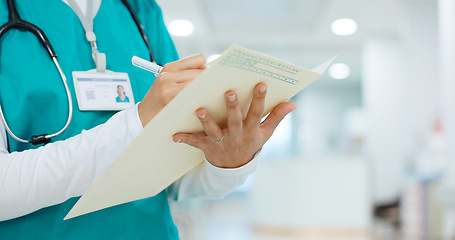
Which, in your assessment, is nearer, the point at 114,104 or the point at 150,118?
the point at 150,118

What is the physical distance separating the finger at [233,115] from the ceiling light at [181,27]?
4383mm

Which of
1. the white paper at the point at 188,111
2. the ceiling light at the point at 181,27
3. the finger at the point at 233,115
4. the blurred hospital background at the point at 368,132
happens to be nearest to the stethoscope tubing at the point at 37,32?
the white paper at the point at 188,111

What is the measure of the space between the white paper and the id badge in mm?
148

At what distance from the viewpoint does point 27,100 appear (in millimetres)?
634

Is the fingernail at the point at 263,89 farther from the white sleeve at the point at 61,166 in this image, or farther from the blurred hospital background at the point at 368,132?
the blurred hospital background at the point at 368,132

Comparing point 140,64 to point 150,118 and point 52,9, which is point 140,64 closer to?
point 150,118

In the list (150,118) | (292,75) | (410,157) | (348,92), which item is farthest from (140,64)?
(348,92)

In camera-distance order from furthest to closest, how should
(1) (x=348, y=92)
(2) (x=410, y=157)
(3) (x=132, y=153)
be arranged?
1. (1) (x=348, y=92)
2. (2) (x=410, y=157)
3. (3) (x=132, y=153)

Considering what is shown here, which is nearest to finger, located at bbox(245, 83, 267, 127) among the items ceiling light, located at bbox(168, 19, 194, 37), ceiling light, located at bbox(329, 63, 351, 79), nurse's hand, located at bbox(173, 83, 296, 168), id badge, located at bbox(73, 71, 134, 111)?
nurse's hand, located at bbox(173, 83, 296, 168)

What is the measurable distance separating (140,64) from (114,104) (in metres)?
0.14

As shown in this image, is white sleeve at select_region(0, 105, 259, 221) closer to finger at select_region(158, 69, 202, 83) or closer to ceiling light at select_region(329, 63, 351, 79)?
finger at select_region(158, 69, 202, 83)

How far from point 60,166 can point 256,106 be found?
0.79 feet

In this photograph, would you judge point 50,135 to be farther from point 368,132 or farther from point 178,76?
point 368,132

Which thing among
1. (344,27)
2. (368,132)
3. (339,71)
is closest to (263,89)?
(344,27)
